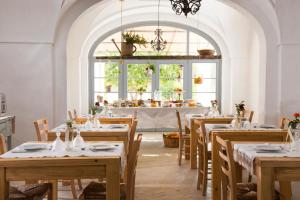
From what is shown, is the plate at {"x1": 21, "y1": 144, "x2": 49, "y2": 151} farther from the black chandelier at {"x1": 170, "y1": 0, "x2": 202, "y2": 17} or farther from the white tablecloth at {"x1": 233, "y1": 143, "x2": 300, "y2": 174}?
the black chandelier at {"x1": 170, "y1": 0, "x2": 202, "y2": 17}

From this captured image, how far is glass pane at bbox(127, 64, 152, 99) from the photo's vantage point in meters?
14.8

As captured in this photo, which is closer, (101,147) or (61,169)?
(61,169)

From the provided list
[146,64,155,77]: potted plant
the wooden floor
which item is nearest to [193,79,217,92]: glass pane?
[146,64,155,77]: potted plant

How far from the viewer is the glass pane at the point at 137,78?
14750mm

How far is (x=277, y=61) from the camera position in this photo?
851cm

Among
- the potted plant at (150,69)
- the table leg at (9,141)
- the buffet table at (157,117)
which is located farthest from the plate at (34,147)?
the potted plant at (150,69)

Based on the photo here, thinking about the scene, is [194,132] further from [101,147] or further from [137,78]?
[137,78]

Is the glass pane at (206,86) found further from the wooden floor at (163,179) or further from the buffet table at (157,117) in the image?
the wooden floor at (163,179)

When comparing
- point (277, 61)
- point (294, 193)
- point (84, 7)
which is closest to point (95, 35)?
point (84, 7)

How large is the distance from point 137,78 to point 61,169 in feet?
36.3

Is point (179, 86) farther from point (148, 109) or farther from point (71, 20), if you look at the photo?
point (71, 20)

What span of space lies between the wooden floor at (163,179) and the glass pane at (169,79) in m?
4.73

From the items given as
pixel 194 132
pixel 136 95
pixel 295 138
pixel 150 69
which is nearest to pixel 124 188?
pixel 295 138

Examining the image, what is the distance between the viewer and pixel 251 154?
4031 millimetres
